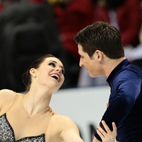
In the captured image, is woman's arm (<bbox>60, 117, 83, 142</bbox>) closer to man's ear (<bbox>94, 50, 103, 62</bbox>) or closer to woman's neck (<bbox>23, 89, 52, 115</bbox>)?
woman's neck (<bbox>23, 89, 52, 115</bbox>)

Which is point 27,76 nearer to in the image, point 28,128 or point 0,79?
point 28,128

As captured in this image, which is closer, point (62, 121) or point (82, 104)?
point (62, 121)

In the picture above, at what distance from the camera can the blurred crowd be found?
17.7ft

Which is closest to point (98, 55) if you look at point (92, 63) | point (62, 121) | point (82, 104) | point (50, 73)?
point (92, 63)

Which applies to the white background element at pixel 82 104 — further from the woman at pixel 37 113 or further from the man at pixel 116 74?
the man at pixel 116 74

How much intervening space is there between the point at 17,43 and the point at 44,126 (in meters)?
2.67

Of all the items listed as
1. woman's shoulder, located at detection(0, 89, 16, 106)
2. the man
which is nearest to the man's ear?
the man

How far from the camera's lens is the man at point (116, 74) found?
2.59 meters

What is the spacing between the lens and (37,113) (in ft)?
10.0

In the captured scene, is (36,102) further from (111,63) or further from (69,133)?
(111,63)

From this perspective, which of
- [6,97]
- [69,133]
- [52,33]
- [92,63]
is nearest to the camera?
[69,133]

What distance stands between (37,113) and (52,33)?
8.44 feet

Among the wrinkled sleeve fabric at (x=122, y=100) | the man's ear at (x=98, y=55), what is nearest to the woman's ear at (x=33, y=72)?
the man's ear at (x=98, y=55)

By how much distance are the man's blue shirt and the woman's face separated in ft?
1.28
